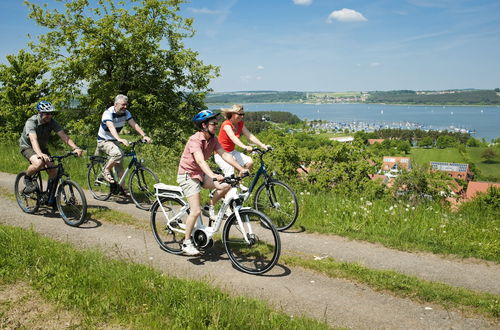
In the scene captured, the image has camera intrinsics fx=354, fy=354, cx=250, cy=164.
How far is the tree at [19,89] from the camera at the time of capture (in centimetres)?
2525

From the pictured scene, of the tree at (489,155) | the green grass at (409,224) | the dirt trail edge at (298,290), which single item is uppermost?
the green grass at (409,224)

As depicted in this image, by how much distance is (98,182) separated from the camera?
8.61m

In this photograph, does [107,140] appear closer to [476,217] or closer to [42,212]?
[42,212]

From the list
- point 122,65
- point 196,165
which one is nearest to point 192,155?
point 196,165

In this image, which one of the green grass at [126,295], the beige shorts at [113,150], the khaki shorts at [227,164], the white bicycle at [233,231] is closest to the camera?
the green grass at [126,295]

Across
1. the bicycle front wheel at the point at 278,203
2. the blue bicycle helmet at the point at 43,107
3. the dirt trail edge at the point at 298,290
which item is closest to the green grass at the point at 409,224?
the bicycle front wheel at the point at 278,203

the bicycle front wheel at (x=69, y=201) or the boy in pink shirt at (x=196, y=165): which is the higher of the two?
the boy in pink shirt at (x=196, y=165)

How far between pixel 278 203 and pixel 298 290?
2505 millimetres

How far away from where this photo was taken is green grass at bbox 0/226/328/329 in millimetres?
3404

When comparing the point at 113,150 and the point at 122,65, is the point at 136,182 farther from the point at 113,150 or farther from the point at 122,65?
the point at 122,65

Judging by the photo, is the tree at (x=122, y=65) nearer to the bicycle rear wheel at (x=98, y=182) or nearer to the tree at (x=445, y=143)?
the bicycle rear wheel at (x=98, y=182)

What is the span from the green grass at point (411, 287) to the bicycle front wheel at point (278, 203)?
1569mm

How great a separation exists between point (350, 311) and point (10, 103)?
98.7 feet

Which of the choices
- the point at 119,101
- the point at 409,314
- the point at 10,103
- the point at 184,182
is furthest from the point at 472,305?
the point at 10,103
